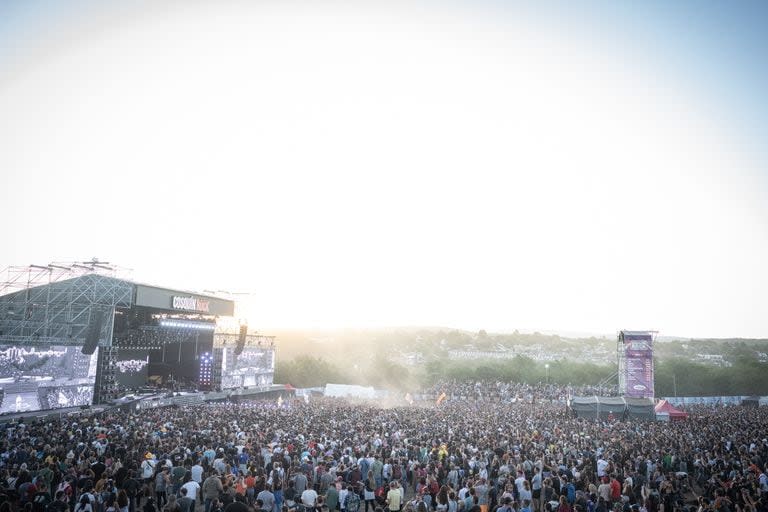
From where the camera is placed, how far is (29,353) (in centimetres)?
2598

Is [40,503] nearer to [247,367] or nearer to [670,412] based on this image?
[670,412]

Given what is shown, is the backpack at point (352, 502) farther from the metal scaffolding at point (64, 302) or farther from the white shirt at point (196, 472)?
the metal scaffolding at point (64, 302)

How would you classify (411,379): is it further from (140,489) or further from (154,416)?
Answer: (140,489)

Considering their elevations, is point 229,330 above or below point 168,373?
above

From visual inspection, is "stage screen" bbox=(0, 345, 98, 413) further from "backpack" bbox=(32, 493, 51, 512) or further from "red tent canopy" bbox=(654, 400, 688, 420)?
"red tent canopy" bbox=(654, 400, 688, 420)

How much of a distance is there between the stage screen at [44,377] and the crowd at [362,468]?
689 centimetres

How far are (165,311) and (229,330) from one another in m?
7.47

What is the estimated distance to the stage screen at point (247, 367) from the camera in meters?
43.7

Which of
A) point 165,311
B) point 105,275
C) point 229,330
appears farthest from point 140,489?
point 229,330

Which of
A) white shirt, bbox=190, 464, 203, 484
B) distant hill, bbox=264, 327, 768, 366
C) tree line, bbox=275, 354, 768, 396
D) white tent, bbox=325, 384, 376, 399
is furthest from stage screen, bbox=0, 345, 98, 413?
distant hill, bbox=264, 327, 768, 366

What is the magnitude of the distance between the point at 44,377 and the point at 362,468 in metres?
21.7

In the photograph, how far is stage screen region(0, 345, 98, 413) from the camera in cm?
2489

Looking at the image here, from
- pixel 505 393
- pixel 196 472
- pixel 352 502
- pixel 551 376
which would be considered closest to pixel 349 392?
pixel 505 393

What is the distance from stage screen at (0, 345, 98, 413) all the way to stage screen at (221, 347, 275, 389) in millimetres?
14581
